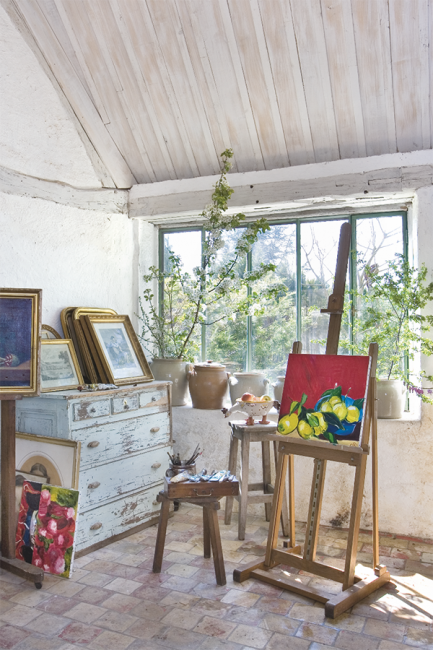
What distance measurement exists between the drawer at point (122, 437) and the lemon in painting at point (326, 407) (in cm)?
156

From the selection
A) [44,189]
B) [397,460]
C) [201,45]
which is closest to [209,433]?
[397,460]

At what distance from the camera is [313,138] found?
166 inches

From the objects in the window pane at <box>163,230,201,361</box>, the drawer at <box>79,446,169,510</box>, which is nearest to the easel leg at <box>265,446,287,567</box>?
the drawer at <box>79,446,169,510</box>

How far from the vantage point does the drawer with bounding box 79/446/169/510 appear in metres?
3.66

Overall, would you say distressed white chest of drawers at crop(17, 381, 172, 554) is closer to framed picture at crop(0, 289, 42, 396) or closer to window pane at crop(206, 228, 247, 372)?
framed picture at crop(0, 289, 42, 396)

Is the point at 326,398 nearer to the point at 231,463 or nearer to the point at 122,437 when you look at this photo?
the point at 231,463

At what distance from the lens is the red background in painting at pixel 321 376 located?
3143 millimetres

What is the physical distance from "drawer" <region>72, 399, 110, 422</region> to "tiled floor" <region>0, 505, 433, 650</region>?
3.02ft

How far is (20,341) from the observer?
330cm

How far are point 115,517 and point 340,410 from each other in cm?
184

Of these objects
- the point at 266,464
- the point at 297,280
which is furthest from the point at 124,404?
the point at 297,280

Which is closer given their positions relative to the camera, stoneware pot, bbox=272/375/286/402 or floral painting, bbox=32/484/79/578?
floral painting, bbox=32/484/79/578

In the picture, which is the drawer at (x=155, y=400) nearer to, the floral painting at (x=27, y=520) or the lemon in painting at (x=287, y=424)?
the floral painting at (x=27, y=520)

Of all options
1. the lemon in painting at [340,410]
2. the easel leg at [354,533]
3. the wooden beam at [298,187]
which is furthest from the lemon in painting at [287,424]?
the wooden beam at [298,187]
